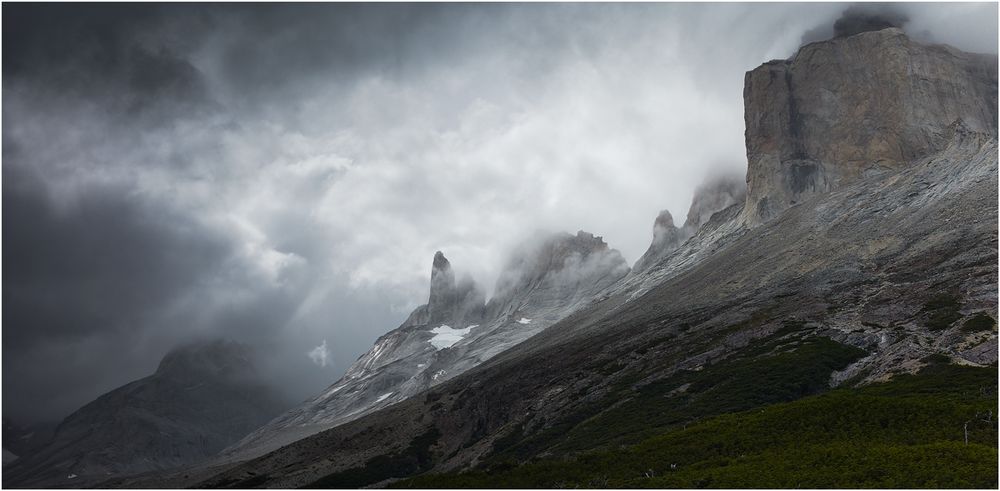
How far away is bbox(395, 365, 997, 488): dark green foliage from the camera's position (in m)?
42.8

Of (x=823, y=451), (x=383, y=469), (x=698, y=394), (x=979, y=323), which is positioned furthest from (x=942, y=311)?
(x=383, y=469)

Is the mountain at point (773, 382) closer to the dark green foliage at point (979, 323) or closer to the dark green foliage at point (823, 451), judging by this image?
the dark green foliage at point (823, 451)

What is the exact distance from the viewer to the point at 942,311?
95.2 metres

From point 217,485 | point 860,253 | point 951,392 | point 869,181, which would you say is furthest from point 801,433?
point 869,181

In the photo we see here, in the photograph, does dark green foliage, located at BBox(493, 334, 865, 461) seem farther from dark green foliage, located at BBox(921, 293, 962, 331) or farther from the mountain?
dark green foliage, located at BBox(921, 293, 962, 331)

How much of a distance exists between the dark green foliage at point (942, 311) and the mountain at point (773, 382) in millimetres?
381

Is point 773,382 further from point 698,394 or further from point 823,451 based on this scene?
point 823,451

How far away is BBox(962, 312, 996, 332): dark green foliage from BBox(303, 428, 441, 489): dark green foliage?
2945 inches

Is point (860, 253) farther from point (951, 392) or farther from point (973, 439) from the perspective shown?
point (973, 439)

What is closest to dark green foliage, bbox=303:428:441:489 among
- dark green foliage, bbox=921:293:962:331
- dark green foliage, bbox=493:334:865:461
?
dark green foliage, bbox=493:334:865:461

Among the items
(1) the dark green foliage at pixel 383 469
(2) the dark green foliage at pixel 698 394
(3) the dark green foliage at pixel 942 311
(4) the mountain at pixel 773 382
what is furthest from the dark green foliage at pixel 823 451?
(1) the dark green foliage at pixel 383 469

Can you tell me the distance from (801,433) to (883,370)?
3125 cm

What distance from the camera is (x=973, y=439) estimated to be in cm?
4762

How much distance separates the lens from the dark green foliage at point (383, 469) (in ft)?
356
